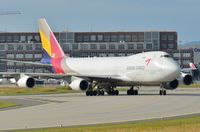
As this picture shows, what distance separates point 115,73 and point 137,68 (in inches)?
152

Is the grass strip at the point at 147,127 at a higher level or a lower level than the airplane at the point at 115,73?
lower

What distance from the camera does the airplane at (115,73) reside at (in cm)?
6606

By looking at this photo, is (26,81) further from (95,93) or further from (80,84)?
(95,93)

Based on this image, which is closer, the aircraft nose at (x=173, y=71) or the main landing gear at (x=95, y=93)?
the aircraft nose at (x=173, y=71)

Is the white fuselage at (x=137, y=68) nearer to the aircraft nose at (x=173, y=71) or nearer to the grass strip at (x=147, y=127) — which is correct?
the aircraft nose at (x=173, y=71)

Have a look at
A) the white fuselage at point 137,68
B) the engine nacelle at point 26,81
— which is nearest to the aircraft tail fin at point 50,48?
the white fuselage at point 137,68

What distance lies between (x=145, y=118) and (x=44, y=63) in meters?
46.2

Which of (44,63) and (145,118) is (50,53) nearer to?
(44,63)

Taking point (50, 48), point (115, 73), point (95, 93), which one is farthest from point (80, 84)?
point (50, 48)

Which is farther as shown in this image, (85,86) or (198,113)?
(85,86)

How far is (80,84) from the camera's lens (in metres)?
68.2

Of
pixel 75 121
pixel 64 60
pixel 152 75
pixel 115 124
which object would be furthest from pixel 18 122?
pixel 64 60

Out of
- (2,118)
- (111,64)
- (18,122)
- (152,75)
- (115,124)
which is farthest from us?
(111,64)

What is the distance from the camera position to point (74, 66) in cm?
7706
